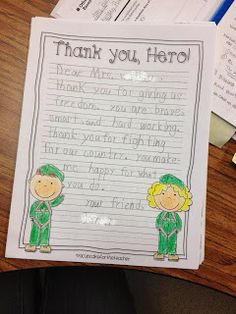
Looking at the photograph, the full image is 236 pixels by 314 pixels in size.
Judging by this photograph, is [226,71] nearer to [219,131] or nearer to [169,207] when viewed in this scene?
[219,131]

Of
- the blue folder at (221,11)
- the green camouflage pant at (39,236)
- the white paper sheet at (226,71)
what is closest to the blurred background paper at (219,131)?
the white paper sheet at (226,71)

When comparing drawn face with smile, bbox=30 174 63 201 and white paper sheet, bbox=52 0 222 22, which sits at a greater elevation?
white paper sheet, bbox=52 0 222 22

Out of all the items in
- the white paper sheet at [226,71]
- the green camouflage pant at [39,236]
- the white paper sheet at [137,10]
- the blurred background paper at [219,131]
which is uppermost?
the white paper sheet at [137,10]

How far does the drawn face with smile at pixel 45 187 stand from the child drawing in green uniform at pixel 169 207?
0.42 ft

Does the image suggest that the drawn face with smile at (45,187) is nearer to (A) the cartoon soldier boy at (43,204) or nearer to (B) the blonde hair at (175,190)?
(A) the cartoon soldier boy at (43,204)

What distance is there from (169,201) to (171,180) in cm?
3

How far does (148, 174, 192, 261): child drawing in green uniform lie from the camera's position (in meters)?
0.59

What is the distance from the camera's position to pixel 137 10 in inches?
25.0

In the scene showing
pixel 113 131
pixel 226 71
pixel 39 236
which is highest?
pixel 226 71

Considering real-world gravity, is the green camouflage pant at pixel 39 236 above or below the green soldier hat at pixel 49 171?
below

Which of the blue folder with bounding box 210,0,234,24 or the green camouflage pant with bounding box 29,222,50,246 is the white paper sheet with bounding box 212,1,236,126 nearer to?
the blue folder with bounding box 210,0,234,24

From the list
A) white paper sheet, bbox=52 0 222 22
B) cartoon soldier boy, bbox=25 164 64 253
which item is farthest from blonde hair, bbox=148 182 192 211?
white paper sheet, bbox=52 0 222 22

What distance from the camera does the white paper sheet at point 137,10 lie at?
0.63m

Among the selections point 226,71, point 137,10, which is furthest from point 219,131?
point 137,10
